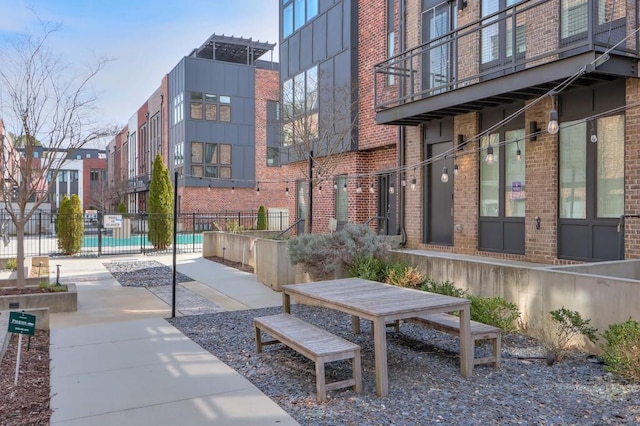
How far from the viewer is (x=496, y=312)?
653 centimetres

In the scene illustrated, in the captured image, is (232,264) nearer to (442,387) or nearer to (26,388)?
(26,388)

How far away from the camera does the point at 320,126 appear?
14078mm

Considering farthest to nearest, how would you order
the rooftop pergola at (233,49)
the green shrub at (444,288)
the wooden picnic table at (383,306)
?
the rooftop pergola at (233,49) < the green shrub at (444,288) < the wooden picnic table at (383,306)

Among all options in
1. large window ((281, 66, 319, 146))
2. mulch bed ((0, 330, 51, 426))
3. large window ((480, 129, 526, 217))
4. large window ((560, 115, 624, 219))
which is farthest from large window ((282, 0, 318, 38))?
mulch bed ((0, 330, 51, 426))

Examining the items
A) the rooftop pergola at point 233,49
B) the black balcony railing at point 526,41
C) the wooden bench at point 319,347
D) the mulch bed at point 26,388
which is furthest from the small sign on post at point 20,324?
the rooftop pergola at point 233,49

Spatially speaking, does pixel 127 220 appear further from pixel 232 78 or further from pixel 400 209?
pixel 400 209

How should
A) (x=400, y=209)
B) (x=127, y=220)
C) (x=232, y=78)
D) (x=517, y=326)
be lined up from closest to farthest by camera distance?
1. (x=517, y=326)
2. (x=400, y=209)
3. (x=127, y=220)
4. (x=232, y=78)

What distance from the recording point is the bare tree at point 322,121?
45.0 feet

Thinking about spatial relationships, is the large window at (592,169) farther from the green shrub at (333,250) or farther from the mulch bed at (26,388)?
the mulch bed at (26,388)

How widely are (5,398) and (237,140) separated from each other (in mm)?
28385

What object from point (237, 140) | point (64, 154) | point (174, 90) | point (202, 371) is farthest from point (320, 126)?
point (174, 90)

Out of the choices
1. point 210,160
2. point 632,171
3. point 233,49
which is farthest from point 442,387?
point 233,49

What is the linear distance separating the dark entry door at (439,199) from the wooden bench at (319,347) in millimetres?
6374

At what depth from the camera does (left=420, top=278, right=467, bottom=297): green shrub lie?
715cm
